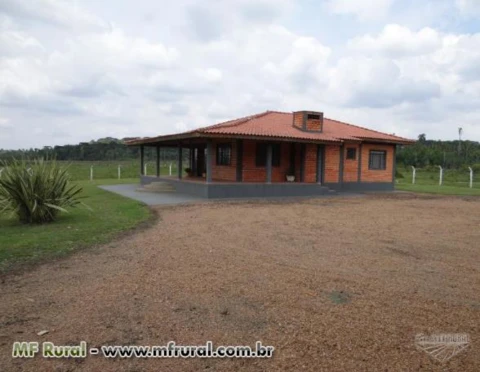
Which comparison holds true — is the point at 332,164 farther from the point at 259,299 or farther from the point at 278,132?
the point at 259,299

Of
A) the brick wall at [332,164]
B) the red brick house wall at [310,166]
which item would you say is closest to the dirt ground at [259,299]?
the red brick house wall at [310,166]

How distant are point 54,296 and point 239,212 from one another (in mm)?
7533

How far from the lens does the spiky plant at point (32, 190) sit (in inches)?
365

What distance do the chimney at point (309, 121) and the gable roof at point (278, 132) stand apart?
13.1 inches

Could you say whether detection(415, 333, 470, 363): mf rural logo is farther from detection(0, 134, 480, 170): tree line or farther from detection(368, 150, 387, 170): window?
detection(0, 134, 480, 170): tree line

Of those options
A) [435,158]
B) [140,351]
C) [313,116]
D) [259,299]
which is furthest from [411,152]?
[140,351]

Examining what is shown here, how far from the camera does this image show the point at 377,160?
71.0 feet

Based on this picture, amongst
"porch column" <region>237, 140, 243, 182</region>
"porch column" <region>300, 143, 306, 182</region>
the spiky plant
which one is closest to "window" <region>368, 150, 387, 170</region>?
"porch column" <region>300, 143, 306, 182</region>

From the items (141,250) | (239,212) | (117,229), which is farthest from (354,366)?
(239,212)

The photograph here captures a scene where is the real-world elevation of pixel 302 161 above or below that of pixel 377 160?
below

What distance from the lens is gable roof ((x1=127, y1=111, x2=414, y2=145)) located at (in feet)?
50.6

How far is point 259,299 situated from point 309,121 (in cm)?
1631

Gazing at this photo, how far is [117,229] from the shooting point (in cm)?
863

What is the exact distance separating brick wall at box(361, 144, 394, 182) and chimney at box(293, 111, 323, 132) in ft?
9.59
